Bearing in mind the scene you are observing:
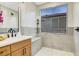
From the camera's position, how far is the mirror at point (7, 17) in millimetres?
1548

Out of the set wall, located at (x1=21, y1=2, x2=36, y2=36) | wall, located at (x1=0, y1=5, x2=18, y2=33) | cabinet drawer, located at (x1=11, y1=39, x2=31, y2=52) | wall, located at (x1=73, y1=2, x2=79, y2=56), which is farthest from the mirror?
wall, located at (x1=73, y1=2, x2=79, y2=56)

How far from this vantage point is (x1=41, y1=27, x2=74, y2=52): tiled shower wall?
1.65m

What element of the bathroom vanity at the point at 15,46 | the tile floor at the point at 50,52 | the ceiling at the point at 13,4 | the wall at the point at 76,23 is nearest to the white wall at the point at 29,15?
the ceiling at the point at 13,4

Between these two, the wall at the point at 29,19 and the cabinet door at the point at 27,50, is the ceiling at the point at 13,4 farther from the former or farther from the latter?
the cabinet door at the point at 27,50

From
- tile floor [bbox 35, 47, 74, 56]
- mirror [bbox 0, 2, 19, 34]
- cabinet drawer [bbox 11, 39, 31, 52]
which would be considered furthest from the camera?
tile floor [bbox 35, 47, 74, 56]

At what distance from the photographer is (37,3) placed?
157 centimetres

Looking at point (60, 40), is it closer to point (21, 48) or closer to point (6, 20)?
point (21, 48)

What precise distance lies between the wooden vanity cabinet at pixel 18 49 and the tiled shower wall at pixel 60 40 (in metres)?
0.30

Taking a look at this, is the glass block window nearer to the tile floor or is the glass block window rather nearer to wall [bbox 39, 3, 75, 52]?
wall [bbox 39, 3, 75, 52]

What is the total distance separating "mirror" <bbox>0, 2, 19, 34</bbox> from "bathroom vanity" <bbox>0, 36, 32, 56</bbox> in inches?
9.3

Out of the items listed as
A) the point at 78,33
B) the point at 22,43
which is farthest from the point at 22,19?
the point at 78,33

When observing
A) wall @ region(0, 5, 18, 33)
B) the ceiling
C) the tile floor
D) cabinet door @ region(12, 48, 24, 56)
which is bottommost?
the tile floor

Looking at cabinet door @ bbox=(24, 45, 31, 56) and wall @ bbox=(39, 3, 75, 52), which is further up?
wall @ bbox=(39, 3, 75, 52)

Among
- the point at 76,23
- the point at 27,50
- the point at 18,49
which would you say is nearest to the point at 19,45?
the point at 18,49
